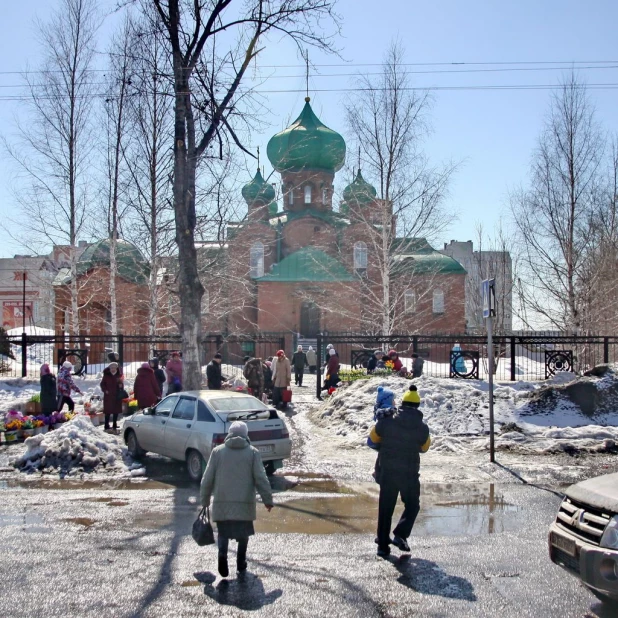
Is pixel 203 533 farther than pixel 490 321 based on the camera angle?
No

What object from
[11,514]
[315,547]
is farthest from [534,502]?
[11,514]

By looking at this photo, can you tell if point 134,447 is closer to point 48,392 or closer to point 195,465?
point 195,465

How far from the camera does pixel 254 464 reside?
598cm

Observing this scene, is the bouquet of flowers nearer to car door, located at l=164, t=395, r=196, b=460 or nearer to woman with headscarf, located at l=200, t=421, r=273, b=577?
car door, located at l=164, t=395, r=196, b=460

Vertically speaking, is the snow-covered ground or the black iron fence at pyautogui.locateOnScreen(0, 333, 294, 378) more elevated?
the black iron fence at pyautogui.locateOnScreen(0, 333, 294, 378)

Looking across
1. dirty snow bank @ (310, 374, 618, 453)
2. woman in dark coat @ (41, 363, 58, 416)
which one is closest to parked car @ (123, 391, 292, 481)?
dirty snow bank @ (310, 374, 618, 453)

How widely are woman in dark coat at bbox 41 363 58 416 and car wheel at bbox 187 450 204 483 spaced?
17.4ft

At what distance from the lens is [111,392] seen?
14078 mm

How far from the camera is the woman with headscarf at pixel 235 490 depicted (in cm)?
581

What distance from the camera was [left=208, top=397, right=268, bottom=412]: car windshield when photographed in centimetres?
1028

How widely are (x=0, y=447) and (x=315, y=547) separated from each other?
855 cm

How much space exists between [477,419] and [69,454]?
7.67m

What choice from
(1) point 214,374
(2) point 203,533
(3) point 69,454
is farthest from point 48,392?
(2) point 203,533

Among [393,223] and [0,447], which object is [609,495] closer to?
[0,447]
